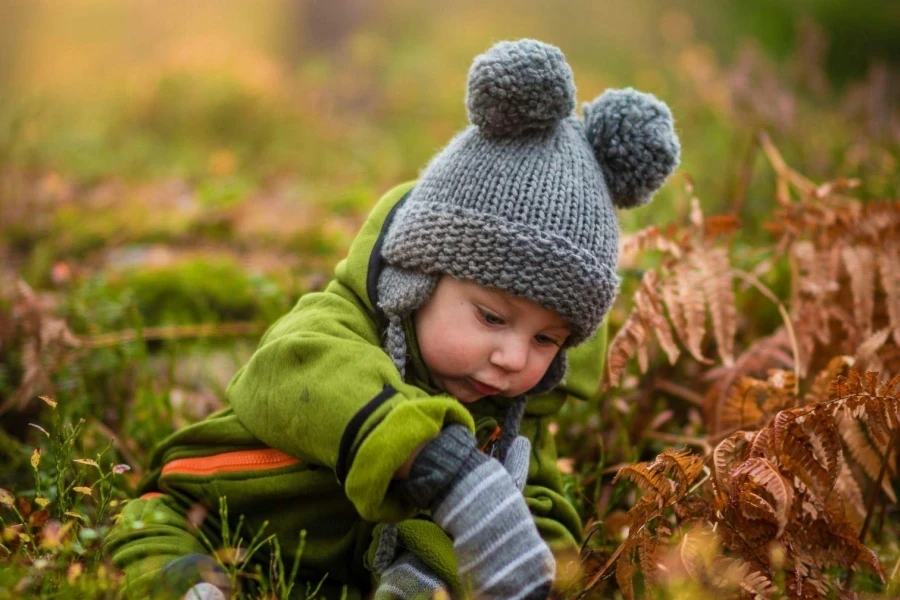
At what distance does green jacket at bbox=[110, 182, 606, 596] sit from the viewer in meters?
1.88

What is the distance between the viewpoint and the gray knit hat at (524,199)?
6.91 feet

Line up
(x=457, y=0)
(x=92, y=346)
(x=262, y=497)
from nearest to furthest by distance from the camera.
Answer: (x=262, y=497), (x=92, y=346), (x=457, y=0)

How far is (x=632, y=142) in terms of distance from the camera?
2.31 meters

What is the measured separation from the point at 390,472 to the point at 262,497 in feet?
1.94

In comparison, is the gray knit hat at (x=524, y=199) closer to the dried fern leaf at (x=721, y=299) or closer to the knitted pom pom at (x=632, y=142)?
the knitted pom pom at (x=632, y=142)

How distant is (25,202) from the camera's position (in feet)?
15.8

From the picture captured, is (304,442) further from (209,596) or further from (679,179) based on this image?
(679,179)

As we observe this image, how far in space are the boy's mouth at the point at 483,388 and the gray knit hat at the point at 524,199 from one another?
191mm

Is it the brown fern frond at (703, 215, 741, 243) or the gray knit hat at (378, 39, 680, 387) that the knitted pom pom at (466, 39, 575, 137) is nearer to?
the gray knit hat at (378, 39, 680, 387)

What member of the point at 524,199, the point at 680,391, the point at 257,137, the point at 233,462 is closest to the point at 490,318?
the point at 524,199

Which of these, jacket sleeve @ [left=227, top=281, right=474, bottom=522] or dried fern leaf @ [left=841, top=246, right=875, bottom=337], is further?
dried fern leaf @ [left=841, top=246, right=875, bottom=337]

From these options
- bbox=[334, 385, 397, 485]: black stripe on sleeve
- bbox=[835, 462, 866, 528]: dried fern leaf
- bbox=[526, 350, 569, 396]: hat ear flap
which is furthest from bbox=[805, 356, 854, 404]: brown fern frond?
bbox=[334, 385, 397, 485]: black stripe on sleeve

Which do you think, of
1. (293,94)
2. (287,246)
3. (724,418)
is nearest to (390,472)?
(724,418)

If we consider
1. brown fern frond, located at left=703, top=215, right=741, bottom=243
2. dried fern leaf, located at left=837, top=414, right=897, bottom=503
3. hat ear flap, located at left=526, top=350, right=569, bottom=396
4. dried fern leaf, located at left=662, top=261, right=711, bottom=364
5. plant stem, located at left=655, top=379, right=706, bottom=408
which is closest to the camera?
hat ear flap, located at left=526, top=350, right=569, bottom=396
